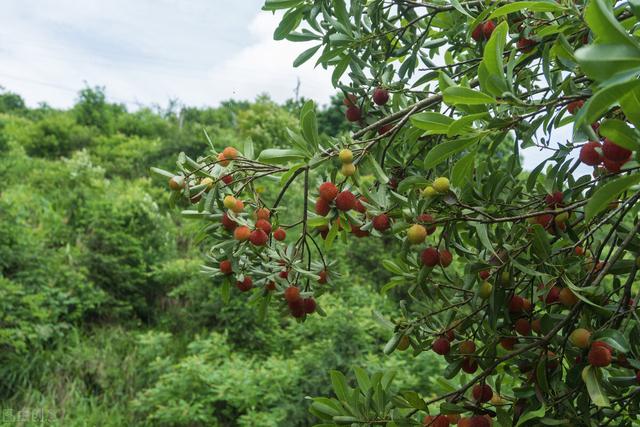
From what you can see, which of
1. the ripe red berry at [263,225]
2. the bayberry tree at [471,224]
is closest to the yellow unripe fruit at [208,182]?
the bayberry tree at [471,224]

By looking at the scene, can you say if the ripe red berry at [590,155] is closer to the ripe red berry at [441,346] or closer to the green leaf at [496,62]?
the green leaf at [496,62]

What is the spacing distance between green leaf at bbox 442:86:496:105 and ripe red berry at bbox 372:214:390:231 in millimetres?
420

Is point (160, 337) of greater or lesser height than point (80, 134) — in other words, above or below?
below

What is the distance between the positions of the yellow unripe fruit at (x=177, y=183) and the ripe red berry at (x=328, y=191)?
32cm

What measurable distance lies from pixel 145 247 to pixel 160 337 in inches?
56.4

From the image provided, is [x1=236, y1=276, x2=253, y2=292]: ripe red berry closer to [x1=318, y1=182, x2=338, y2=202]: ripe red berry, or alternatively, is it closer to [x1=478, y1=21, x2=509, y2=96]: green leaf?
[x1=318, y1=182, x2=338, y2=202]: ripe red berry

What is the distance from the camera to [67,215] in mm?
6328

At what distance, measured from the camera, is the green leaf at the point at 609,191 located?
25.6 inches

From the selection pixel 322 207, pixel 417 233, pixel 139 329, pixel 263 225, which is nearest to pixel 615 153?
pixel 417 233

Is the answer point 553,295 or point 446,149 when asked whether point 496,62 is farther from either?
point 553,295

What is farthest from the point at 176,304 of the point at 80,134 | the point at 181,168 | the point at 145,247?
the point at 80,134

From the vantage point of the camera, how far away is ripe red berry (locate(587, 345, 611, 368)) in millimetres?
1066

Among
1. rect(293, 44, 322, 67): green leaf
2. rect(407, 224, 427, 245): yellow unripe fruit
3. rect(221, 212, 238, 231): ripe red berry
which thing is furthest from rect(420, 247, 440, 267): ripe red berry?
rect(293, 44, 322, 67): green leaf

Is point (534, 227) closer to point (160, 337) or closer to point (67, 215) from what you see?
point (160, 337)
